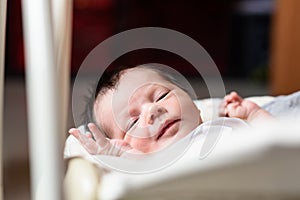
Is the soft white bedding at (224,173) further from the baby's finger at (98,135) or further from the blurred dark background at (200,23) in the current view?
the blurred dark background at (200,23)

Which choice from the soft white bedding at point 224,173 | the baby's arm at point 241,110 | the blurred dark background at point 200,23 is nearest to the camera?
the soft white bedding at point 224,173

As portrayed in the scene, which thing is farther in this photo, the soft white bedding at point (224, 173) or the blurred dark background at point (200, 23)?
the blurred dark background at point (200, 23)

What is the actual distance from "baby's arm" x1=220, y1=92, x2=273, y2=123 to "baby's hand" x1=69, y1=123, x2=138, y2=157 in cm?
9

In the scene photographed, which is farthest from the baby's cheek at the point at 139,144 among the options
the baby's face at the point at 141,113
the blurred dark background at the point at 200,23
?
the blurred dark background at the point at 200,23

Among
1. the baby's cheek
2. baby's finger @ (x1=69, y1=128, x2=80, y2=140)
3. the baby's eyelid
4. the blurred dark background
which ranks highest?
the baby's eyelid

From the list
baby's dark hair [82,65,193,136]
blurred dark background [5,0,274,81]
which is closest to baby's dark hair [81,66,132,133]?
baby's dark hair [82,65,193,136]

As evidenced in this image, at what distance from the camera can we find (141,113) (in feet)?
1.26

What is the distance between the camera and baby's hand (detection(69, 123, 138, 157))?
1.29 ft

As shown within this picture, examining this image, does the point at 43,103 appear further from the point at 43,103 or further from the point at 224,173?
the point at 224,173

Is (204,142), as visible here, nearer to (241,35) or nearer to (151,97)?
(151,97)

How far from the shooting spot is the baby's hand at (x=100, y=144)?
392 mm

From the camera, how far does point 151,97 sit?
15.3 inches

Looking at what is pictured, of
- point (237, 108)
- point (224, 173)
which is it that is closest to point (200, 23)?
point (237, 108)

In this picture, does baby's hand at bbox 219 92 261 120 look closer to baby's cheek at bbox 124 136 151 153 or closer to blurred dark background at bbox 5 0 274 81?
baby's cheek at bbox 124 136 151 153
